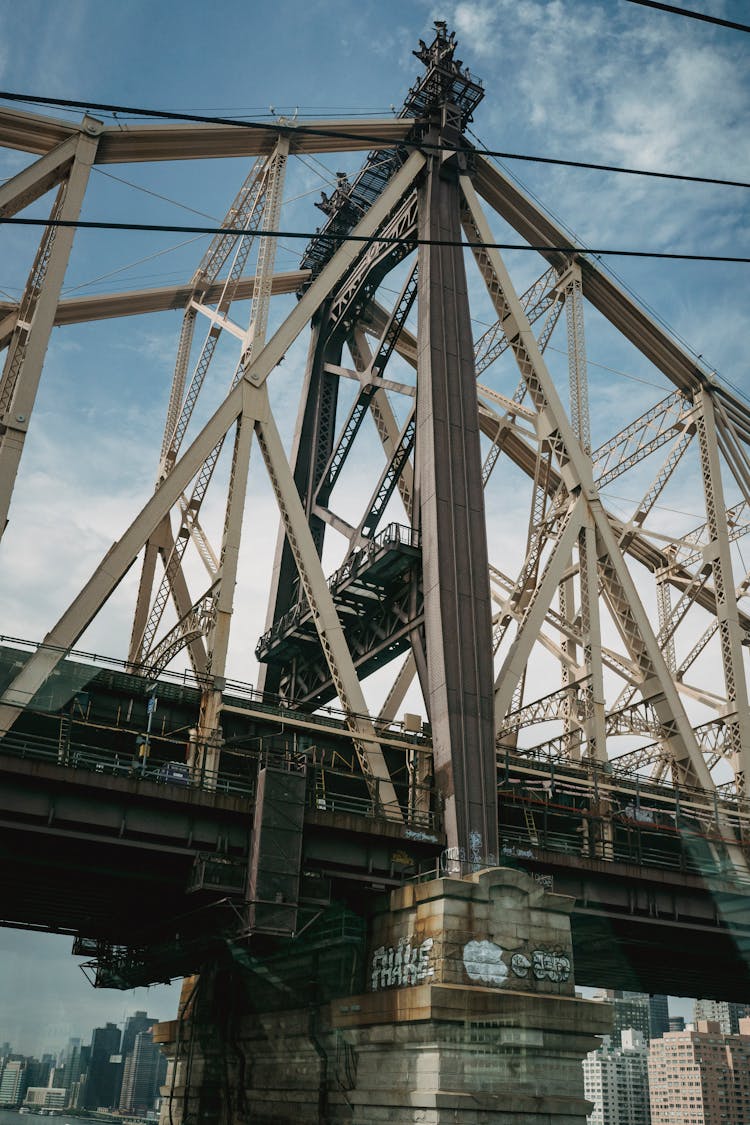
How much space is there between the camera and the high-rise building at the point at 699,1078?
12812 centimetres

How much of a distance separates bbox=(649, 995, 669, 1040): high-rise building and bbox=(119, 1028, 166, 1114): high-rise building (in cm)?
7790

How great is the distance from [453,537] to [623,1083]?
448 feet

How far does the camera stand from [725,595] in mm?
50594

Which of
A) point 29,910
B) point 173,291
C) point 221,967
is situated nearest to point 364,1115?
point 221,967

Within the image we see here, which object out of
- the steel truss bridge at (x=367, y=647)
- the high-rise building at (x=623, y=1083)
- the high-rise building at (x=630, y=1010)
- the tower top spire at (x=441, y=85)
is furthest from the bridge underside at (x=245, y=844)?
the high-rise building at (x=623, y=1083)

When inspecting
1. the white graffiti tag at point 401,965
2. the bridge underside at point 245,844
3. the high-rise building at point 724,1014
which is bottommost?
the white graffiti tag at point 401,965

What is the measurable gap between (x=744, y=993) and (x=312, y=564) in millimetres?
29616

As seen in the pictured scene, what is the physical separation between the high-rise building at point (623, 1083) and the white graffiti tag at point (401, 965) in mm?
124990

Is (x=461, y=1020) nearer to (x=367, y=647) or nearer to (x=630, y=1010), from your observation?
(x=367, y=647)

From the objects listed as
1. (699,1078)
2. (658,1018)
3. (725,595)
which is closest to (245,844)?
(725,595)

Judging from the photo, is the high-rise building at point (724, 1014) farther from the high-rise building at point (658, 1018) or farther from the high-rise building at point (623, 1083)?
the high-rise building at point (623, 1083)

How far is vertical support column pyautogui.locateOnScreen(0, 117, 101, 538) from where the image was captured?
98.7 ft

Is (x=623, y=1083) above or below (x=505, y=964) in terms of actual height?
below

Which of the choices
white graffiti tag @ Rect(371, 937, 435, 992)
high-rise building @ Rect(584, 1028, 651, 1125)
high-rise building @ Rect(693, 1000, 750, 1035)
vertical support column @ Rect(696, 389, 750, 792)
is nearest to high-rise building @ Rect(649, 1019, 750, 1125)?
high-rise building @ Rect(584, 1028, 651, 1125)
